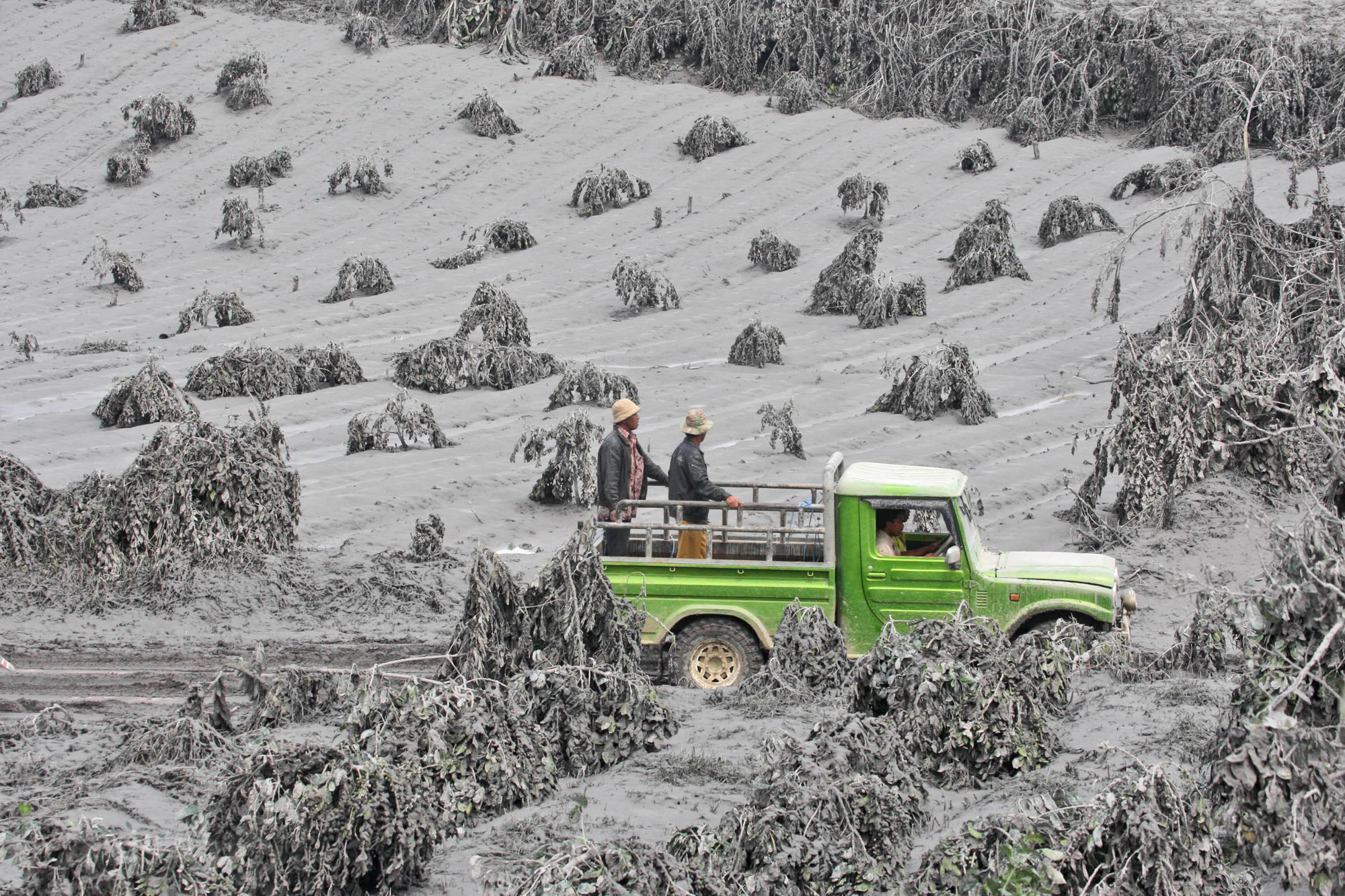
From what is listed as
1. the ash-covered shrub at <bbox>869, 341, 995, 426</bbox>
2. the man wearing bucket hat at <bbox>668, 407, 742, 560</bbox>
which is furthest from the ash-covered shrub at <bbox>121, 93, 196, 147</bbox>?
the man wearing bucket hat at <bbox>668, 407, 742, 560</bbox>

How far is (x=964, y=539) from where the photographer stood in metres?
8.23

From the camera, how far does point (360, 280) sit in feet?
68.9

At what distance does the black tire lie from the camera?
8.42m

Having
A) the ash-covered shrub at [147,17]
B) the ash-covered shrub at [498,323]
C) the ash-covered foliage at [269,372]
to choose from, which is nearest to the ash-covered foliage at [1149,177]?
the ash-covered shrub at [498,323]

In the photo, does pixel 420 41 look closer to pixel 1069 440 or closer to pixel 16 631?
pixel 1069 440

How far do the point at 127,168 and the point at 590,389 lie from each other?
573 inches

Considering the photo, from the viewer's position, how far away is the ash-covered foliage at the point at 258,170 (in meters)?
25.1

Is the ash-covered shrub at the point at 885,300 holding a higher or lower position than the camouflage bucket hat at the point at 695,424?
higher

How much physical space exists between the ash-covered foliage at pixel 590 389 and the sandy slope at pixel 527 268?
0.33 m

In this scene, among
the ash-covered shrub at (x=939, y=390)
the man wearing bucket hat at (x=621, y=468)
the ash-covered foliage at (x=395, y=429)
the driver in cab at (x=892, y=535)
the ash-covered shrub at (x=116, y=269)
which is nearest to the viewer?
the driver in cab at (x=892, y=535)

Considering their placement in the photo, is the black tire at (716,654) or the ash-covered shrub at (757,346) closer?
the black tire at (716,654)

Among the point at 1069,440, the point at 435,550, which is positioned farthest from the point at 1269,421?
the point at 435,550

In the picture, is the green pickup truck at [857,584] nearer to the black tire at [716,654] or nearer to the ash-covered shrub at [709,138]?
the black tire at [716,654]

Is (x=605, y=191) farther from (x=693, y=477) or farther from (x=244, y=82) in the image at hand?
(x=693, y=477)
